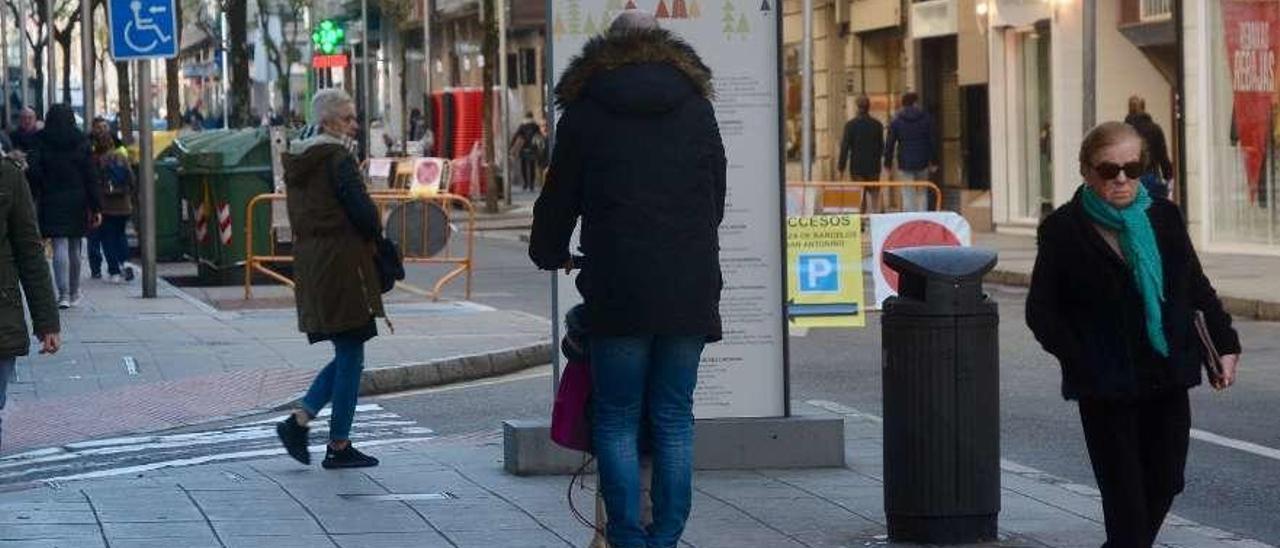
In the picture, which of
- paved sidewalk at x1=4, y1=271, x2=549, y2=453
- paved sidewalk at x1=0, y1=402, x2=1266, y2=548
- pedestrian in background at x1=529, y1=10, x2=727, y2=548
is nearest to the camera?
pedestrian in background at x1=529, y1=10, x2=727, y2=548

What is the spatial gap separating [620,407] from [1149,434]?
161 centimetres

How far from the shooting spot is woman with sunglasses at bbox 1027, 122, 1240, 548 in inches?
290

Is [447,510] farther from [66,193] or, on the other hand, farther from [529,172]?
[529,172]

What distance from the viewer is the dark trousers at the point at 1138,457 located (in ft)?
24.4

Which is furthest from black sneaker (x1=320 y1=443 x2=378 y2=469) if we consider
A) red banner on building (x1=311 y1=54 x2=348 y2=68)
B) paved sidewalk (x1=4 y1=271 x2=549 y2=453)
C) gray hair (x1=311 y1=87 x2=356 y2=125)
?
red banner on building (x1=311 y1=54 x2=348 y2=68)

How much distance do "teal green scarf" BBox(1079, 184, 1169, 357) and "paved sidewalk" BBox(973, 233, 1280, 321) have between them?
33.9ft

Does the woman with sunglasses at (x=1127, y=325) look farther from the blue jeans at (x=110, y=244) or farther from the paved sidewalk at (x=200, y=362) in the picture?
the blue jeans at (x=110, y=244)

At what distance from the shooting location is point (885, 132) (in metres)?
39.6

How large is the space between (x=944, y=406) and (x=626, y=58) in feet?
5.67

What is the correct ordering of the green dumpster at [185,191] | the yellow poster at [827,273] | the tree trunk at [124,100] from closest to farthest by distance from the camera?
the yellow poster at [827,273] < the green dumpster at [185,191] < the tree trunk at [124,100]

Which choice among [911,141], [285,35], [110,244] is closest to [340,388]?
[110,244]

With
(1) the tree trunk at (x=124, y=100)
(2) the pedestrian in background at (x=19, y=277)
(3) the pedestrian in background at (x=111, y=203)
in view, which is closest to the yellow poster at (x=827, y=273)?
(2) the pedestrian in background at (x=19, y=277)

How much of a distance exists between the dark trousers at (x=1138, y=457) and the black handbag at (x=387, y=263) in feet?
15.1

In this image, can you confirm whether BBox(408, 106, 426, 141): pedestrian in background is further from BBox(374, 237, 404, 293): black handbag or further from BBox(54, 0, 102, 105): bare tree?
BBox(374, 237, 404, 293): black handbag
